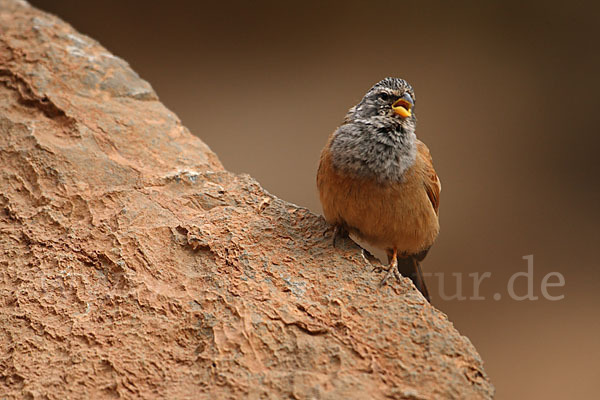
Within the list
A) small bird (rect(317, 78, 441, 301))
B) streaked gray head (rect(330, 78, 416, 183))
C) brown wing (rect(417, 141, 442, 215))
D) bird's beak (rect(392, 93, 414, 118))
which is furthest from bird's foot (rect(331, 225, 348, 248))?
bird's beak (rect(392, 93, 414, 118))

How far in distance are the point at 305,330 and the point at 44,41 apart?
2752 millimetres

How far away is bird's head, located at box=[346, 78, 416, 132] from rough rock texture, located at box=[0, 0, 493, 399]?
22.8 inches

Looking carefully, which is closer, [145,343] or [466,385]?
[466,385]

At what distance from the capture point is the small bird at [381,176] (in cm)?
320

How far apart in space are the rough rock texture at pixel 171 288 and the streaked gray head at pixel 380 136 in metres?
0.36

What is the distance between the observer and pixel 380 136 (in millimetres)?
3277

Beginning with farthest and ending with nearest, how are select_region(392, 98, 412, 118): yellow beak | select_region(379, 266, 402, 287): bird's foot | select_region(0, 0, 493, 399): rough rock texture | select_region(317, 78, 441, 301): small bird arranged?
select_region(392, 98, 412, 118): yellow beak → select_region(317, 78, 441, 301): small bird → select_region(379, 266, 402, 287): bird's foot → select_region(0, 0, 493, 399): rough rock texture

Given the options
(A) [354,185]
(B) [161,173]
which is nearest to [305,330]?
(A) [354,185]

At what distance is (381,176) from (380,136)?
22 cm

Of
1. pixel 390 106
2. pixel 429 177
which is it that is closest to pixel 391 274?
pixel 429 177

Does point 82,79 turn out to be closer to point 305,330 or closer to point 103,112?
point 103,112

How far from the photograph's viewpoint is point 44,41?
168 inches

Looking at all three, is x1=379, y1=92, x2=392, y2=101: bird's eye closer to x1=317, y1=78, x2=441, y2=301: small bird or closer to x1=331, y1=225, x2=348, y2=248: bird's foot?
x1=317, y1=78, x2=441, y2=301: small bird

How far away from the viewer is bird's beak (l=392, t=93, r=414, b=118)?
10.9 ft
